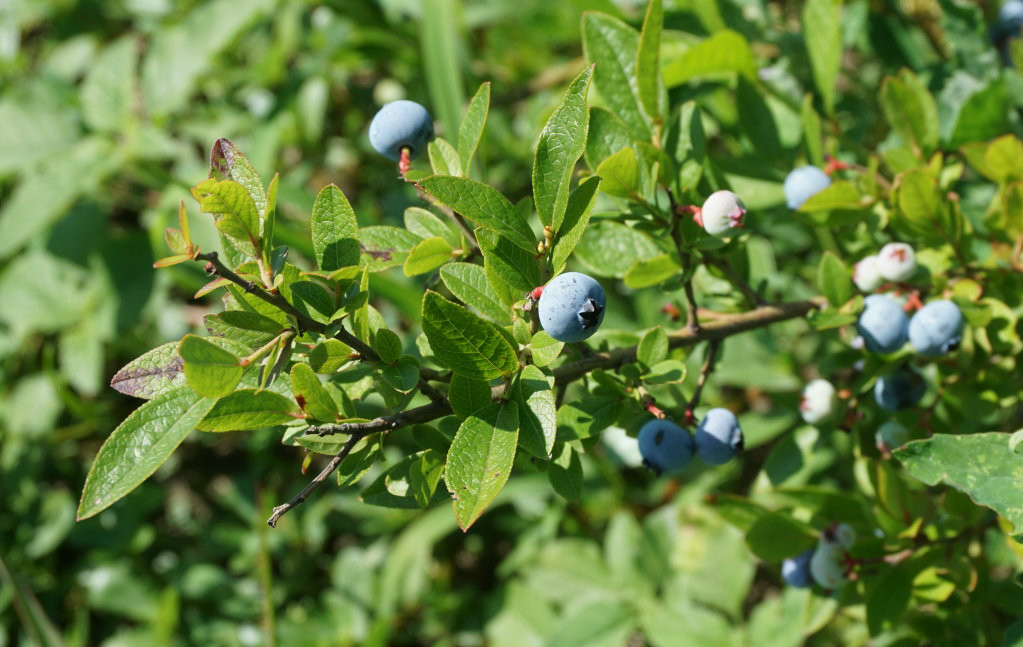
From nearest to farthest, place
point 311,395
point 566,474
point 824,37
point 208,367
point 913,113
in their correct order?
1. point 208,367
2. point 311,395
3. point 566,474
4. point 913,113
5. point 824,37

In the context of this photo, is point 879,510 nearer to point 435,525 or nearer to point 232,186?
point 232,186

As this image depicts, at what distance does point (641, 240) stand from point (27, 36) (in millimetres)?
3982

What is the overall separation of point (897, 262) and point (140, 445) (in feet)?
3.57

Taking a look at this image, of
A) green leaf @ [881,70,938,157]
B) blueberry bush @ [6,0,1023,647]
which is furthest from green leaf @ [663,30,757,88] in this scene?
green leaf @ [881,70,938,157]

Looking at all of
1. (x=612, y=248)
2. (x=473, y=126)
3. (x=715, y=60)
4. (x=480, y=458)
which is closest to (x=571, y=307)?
(x=480, y=458)

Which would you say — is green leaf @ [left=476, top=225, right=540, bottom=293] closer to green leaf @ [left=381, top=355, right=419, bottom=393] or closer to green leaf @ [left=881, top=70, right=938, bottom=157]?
green leaf @ [left=381, top=355, right=419, bottom=393]

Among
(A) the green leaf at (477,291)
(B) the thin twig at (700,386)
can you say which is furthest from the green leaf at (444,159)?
(B) the thin twig at (700,386)

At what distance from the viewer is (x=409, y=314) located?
224 cm

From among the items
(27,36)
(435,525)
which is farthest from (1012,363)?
(27,36)

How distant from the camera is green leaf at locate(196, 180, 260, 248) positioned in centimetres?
87

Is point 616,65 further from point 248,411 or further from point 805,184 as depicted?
point 248,411

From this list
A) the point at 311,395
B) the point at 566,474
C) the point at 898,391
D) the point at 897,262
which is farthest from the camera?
the point at 898,391

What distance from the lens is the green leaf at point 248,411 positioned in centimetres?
91

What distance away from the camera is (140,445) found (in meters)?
0.90
